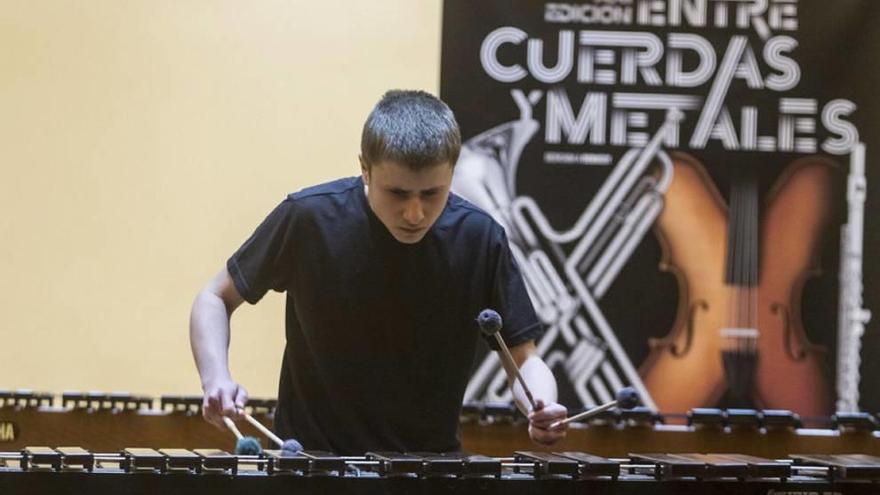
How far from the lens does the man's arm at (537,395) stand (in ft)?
8.63

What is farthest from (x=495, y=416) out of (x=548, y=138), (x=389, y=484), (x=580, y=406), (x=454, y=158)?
(x=389, y=484)

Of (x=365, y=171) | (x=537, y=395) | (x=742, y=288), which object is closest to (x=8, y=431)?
(x=365, y=171)

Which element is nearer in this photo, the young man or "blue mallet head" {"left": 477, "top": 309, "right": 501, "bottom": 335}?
"blue mallet head" {"left": 477, "top": 309, "right": 501, "bottom": 335}

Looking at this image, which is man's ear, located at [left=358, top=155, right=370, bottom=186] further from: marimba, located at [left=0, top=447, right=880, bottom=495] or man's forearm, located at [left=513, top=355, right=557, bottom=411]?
marimba, located at [left=0, top=447, right=880, bottom=495]

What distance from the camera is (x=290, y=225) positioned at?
2781mm

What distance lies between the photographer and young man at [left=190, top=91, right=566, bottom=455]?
→ 2.67 m

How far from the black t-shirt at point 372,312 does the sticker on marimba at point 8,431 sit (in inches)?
66.9

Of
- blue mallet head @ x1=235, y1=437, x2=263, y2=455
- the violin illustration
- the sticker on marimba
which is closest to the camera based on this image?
blue mallet head @ x1=235, y1=437, x2=263, y2=455

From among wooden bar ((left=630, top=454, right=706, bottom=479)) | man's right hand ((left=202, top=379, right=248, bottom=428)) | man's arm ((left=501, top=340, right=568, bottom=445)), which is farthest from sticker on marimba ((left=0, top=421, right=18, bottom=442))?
wooden bar ((left=630, top=454, right=706, bottom=479))

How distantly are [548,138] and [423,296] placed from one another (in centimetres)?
281

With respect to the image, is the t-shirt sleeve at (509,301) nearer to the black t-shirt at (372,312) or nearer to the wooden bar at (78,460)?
the black t-shirt at (372,312)

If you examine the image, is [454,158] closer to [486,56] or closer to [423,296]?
[423,296]

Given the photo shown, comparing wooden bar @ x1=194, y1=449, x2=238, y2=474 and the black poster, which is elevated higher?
the black poster

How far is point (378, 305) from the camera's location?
9.01ft
